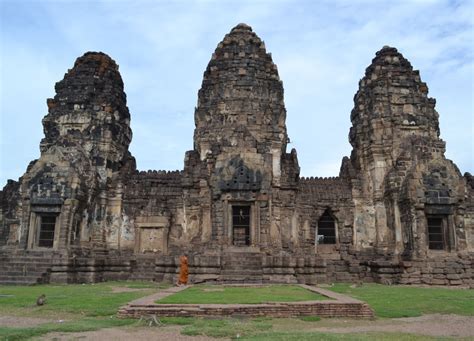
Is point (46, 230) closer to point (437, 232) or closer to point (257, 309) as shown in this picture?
point (257, 309)

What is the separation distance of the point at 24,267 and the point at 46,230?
2.36 metres

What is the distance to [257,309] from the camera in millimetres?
10453

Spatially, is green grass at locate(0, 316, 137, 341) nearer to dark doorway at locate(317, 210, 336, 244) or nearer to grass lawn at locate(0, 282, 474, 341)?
grass lawn at locate(0, 282, 474, 341)

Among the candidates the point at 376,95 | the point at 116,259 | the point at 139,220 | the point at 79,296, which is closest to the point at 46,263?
the point at 116,259

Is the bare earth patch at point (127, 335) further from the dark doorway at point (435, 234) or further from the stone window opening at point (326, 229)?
the dark doorway at point (435, 234)

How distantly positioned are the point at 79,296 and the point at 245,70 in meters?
15.1

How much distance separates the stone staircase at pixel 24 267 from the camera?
63.3 ft

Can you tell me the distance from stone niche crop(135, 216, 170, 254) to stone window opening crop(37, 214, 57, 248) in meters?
4.05

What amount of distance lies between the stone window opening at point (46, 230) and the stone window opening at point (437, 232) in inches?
706

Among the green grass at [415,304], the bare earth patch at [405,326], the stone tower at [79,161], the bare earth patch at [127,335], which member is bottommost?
the bare earth patch at [127,335]

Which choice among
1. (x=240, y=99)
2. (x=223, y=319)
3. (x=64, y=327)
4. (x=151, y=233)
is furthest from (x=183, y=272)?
(x=240, y=99)

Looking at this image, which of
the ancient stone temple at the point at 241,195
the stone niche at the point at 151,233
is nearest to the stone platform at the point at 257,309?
the ancient stone temple at the point at 241,195

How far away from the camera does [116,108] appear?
83.0 ft

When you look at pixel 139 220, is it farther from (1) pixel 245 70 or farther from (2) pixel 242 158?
(1) pixel 245 70
